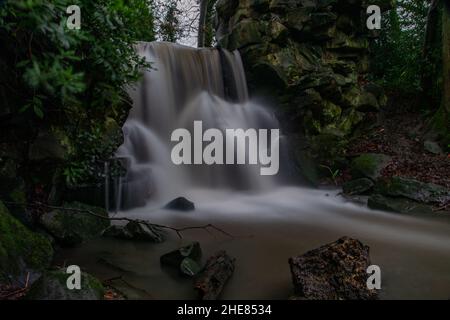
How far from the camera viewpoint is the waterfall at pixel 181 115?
742 centimetres

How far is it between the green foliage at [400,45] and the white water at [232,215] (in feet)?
17.8

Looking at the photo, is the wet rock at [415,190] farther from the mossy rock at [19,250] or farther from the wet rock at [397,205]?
the mossy rock at [19,250]

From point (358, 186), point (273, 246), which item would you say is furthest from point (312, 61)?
point (273, 246)

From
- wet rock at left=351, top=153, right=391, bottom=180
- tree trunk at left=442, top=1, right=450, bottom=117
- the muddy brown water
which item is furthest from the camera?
tree trunk at left=442, top=1, right=450, bottom=117

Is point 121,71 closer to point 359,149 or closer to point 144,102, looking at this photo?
point 144,102

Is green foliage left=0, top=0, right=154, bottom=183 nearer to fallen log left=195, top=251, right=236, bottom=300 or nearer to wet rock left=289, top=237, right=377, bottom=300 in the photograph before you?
fallen log left=195, top=251, right=236, bottom=300

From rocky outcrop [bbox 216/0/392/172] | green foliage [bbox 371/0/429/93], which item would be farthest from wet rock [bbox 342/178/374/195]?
green foliage [bbox 371/0/429/93]

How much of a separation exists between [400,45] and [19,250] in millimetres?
13603

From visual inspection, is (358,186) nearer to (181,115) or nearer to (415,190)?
(415,190)

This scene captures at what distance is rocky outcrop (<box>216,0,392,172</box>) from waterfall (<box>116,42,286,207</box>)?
586mm

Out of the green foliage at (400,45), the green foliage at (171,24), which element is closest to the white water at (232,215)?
the green foliage at (400,45)

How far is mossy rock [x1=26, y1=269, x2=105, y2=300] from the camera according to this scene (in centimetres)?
263

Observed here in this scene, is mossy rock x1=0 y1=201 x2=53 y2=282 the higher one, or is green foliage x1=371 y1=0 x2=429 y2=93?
green foliage x1=371 y1=0 x2=429 y2=93

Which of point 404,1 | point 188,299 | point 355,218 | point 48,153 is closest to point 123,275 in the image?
point 188,299
